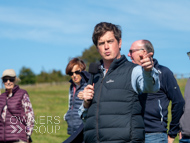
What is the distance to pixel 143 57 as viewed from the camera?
3117 millimetres

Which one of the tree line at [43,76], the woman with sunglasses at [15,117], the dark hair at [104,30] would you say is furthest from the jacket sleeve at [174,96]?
the tree line at [43,76]

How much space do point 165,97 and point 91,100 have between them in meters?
1.57

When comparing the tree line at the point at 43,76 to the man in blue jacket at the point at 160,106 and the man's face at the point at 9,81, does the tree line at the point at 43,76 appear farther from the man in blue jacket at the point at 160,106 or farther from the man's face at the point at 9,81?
the man in blue jacket at the point at 160,106

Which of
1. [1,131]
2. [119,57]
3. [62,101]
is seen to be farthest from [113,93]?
[62,101]

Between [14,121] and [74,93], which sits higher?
[74,93]

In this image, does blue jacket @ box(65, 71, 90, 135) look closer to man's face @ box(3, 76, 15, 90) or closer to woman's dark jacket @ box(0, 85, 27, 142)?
woman's dark jacket @ box(0, 85, 27, 142)

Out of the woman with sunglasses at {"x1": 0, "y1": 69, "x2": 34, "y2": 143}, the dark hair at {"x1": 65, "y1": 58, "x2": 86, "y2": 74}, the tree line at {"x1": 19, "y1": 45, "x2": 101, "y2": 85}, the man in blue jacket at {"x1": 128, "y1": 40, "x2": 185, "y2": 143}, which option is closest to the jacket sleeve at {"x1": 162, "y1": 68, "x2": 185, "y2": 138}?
the man in blue jacket at {"x1": 128, "y1": 40, "x2": 185, "y2": 143}

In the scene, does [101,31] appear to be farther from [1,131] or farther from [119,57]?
[1,131]

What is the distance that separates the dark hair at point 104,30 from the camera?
14.3ft

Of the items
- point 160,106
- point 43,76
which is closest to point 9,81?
point 160,106

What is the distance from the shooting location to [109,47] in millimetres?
4223

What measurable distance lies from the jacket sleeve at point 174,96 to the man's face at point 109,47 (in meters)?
1.29

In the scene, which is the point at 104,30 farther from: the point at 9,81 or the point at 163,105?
the point at 9,81

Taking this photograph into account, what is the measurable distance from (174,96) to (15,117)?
147 inches
